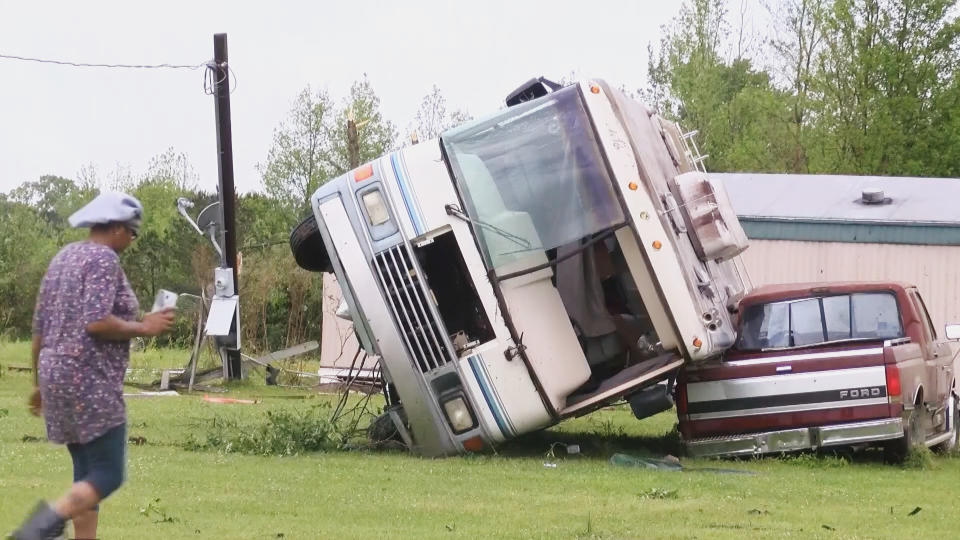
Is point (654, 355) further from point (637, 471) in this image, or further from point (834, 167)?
point (834, 167)

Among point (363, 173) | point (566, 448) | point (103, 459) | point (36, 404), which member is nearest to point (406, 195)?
point (363, 173)

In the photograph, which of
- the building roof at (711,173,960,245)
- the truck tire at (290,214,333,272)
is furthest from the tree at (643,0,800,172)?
the truck tire at (290,214,333,272)

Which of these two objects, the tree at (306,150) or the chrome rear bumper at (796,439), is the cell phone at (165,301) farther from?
the tree at (306,150)

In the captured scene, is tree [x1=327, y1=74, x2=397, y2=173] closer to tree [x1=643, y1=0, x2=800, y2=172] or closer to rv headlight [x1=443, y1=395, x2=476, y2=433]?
tree [x1=643, y1=0, x2=800, y2=172]

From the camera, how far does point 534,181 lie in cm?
1383

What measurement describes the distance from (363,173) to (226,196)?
15073 mm

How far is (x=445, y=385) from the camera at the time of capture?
45.6 feet

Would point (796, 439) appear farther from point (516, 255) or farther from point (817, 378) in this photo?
point (516, 255)

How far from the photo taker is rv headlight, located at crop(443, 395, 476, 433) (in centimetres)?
1391

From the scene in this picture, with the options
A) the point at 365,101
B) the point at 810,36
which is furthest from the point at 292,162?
the point at 810,36

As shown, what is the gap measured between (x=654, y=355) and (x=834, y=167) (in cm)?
2926

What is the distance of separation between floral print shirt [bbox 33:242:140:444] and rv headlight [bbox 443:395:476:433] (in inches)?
264

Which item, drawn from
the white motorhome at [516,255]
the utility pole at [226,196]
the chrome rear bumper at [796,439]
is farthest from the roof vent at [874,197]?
the utility pole at [226,196]

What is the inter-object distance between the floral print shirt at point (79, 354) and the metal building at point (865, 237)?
15.5m
